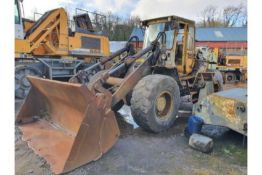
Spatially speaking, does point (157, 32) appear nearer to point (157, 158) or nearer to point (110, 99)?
point (110, 99)

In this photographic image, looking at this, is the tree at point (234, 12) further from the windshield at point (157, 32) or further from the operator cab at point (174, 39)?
the windshield at point (157, 32)

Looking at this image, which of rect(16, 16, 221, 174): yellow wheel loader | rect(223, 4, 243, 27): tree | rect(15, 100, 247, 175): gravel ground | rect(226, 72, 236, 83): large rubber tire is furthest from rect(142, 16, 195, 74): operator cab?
rect(226, 72, 236, 83): large rubber tire

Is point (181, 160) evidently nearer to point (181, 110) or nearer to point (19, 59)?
point (181, 110)

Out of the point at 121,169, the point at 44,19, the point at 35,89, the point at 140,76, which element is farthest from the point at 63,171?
the point at 44,19

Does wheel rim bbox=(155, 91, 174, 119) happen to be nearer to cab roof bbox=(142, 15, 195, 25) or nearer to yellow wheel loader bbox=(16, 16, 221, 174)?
yellow wheel loader bbox=(16, 16, 221, 174)

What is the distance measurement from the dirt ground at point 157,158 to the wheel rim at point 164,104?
36cm

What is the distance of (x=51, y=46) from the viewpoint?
7.54 metres

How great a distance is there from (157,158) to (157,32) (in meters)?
2.62

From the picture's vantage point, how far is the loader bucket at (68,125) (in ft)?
9.06

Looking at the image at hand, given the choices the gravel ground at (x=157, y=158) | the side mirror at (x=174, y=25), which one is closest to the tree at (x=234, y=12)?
the side mirror at (x=174, y=25)

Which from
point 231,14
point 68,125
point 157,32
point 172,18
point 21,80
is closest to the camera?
point 68,125

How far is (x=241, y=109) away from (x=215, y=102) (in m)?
0.42

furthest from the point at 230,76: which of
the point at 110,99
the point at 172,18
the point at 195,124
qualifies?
the point at 110,99

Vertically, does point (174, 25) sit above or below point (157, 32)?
above
